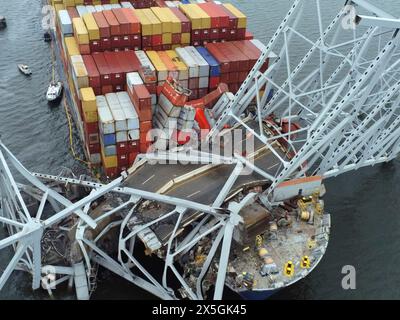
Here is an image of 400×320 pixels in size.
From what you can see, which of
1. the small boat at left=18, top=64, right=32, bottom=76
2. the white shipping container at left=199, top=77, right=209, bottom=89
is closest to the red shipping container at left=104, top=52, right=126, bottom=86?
the white shipping container at left=199, top=77, right=209, bottom=89

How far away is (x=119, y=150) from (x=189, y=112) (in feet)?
29.8

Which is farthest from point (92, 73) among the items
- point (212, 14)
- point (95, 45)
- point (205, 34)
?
point (212, 14)

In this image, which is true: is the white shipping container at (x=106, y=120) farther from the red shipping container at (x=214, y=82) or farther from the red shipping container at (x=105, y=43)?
the red shipping container at (x=214, y=82)

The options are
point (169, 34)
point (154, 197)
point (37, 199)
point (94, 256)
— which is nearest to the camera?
point (154, 197)

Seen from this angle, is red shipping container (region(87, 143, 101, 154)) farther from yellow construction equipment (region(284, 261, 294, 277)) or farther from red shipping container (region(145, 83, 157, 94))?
yellow construction equipment (region(284, 261, 294, 277))

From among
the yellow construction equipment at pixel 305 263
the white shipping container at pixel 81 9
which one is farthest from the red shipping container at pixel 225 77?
the yellow construction equipment at pixel 305 263

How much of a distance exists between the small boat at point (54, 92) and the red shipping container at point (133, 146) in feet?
89.7

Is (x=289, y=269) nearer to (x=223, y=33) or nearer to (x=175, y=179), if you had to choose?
(x=175, y=179)

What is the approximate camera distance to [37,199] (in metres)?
47.9

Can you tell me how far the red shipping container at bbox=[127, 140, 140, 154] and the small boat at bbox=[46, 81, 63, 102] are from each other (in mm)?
27342

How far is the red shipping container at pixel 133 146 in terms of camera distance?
162ft

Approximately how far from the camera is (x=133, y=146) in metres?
49.9

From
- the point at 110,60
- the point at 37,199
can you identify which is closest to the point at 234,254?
the point at 37,199

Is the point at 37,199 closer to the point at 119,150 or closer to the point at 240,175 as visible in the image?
the point at 119,150
